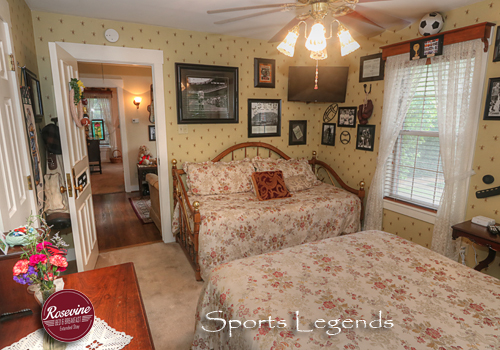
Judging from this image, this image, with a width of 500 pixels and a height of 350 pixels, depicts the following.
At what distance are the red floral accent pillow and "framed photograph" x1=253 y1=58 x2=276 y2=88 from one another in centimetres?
125

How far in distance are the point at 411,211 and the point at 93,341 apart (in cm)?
310

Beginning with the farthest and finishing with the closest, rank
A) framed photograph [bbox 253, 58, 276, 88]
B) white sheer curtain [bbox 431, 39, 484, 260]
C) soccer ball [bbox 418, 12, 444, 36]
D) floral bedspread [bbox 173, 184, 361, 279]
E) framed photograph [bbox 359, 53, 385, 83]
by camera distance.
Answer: framed photograph [bbox 253, 58, 276, 88] → framed photograph [bbox 359, 53, 385, 83] → floral bedspread [bbox 173, 184, 361, 279] → soccer ball [bbox 418, 12, 444, 36] → white sheer curtain [bbox 431, 39, 484, 260]

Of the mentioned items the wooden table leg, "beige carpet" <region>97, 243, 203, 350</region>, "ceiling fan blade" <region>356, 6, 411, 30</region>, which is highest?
"ceiling fan blade" <region>356, 6, 411, 30</region>

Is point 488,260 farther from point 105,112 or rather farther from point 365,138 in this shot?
point 105,112

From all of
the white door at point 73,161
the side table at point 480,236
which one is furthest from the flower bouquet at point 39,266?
the side table at point 480,236

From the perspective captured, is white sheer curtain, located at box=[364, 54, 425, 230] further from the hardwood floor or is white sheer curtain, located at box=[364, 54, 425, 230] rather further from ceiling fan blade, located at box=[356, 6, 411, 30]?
the hardwood floor

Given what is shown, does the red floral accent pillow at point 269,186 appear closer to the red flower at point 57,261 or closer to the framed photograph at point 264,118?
the framed photograph at point 264,118

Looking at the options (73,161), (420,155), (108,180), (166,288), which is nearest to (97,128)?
(108,180)

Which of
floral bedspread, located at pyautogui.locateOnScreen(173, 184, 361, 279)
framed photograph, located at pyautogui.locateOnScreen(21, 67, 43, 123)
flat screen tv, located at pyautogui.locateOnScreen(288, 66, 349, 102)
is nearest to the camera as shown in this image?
framed photograph, located at pyautogui.locateOnScreen(21, 67, 43, 123)

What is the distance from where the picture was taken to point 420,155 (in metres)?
3.09

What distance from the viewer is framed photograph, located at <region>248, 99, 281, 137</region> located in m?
3.98

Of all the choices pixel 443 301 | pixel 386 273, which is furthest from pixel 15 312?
pixel 443 301

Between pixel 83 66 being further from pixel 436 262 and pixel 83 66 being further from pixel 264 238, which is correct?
pixel 436 262

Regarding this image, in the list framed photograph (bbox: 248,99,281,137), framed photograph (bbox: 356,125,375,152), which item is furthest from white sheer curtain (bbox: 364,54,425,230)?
framed photograph (bbox: 248,99,281,137)
